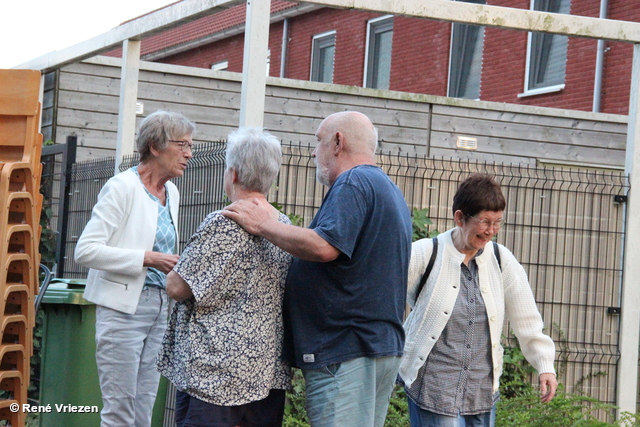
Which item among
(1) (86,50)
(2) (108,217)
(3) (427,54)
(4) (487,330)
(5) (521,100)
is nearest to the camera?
(4) (487,330)

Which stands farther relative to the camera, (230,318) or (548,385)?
(548,385)

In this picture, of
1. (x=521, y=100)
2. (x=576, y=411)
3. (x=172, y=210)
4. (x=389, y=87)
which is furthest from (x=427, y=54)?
(x=172, y=210)

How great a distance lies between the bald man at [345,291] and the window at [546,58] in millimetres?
13057

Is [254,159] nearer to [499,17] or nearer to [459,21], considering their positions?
[459,21]

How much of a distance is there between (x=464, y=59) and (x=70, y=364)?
13.5 meters

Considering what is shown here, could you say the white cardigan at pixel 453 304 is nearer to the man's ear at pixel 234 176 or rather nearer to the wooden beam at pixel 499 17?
the man's ear at pixel 234 176

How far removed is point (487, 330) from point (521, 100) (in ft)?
42.3

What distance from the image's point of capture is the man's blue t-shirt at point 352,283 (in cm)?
342

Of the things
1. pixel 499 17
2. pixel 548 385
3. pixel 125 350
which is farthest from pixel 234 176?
pixel 499 17

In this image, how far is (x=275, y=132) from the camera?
11.0 metres

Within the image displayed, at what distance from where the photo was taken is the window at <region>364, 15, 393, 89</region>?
1930 centimetres

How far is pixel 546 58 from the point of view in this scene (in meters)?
16.3

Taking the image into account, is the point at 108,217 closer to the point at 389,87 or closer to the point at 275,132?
the point at 275,132

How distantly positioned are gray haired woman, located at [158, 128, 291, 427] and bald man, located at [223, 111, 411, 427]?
87mm
